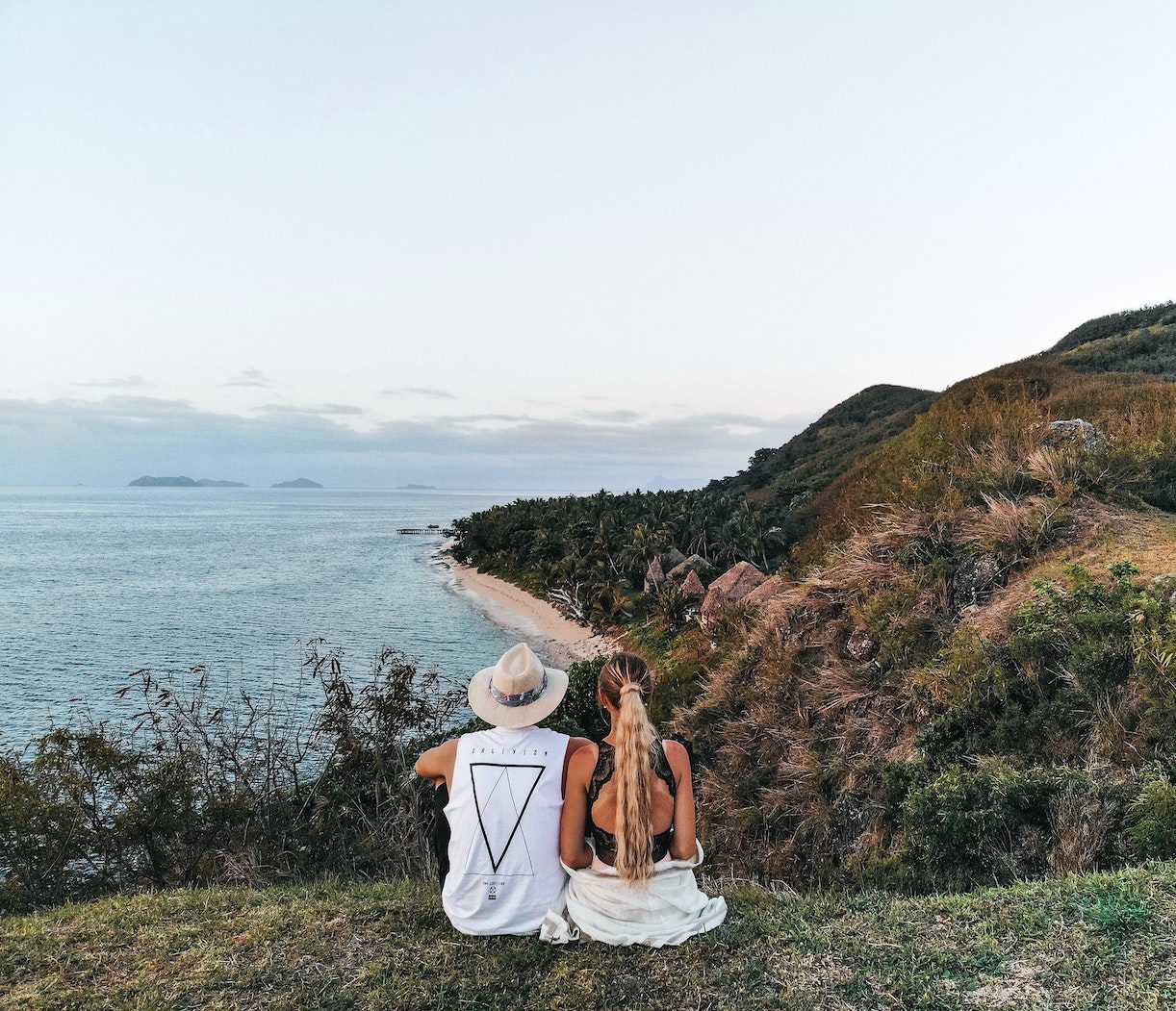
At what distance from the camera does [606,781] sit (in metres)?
3.92

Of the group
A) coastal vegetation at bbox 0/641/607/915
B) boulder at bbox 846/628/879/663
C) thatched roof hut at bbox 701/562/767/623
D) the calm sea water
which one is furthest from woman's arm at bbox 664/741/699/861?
thatched roof hut at bbox 701/562/767/623

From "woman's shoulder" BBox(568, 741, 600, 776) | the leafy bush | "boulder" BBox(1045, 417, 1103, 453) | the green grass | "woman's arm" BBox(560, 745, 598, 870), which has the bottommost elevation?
the green grass

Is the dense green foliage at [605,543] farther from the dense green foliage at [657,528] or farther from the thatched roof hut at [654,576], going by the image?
the thatched roof hut at [654,576]

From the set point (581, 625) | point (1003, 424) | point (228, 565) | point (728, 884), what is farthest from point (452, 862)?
point (228, 565)

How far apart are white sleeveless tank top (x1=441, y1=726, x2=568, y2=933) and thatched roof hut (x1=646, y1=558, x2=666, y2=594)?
30198 mm

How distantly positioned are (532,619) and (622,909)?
1406 inches

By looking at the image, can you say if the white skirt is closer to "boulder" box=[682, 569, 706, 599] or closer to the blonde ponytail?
the blonde ponytail

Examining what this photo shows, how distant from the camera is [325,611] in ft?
132

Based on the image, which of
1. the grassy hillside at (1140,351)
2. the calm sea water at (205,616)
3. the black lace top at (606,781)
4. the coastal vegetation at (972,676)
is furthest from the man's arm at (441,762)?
the grassy hillside at (1140,351)

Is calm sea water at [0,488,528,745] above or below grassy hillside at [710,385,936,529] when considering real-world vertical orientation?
below

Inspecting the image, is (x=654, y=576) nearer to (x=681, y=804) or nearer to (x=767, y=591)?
(x=767, y=591)

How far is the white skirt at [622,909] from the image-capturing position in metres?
3.95

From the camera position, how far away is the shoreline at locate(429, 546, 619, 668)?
3262cm

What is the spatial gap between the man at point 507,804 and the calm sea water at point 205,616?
37.6ft
